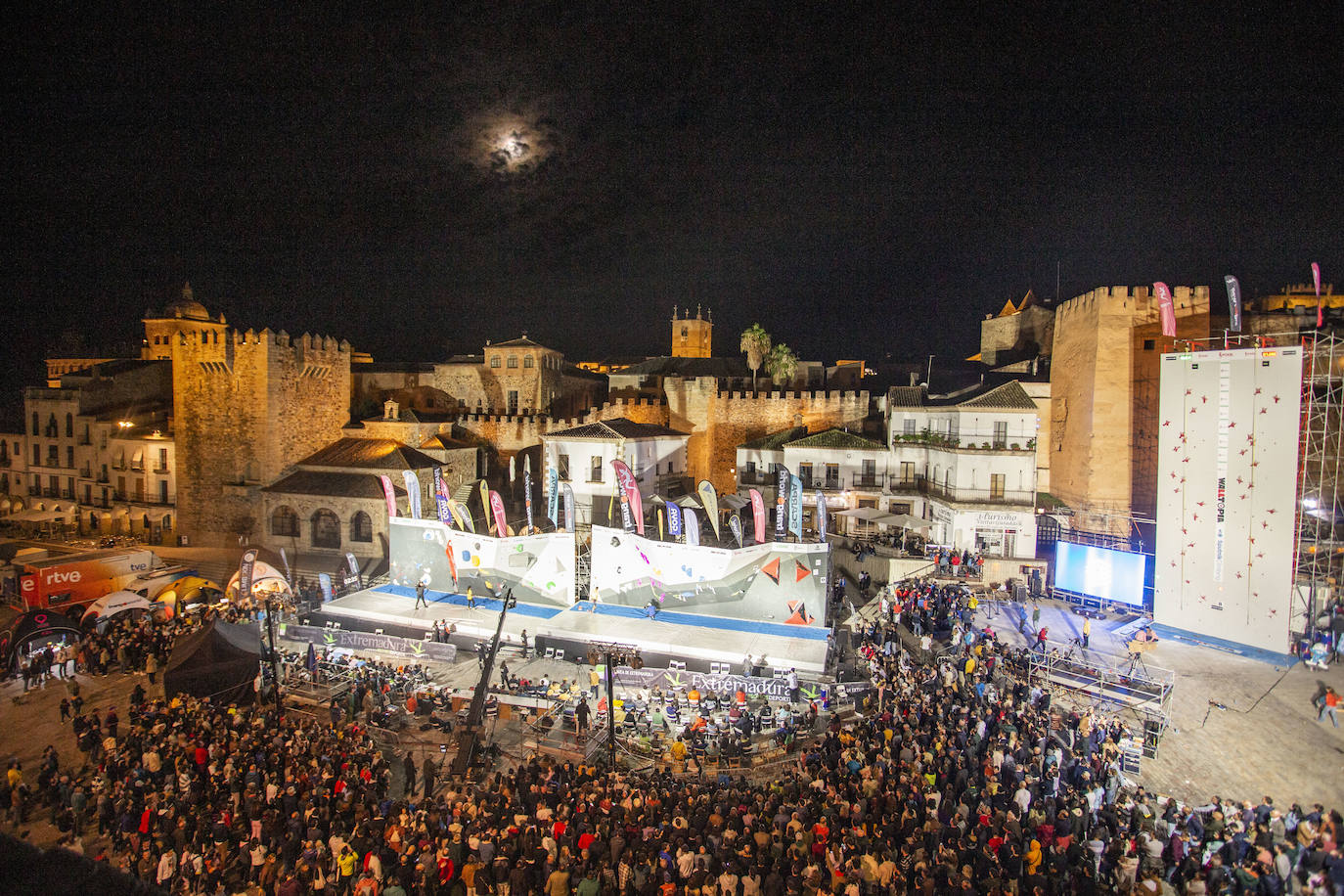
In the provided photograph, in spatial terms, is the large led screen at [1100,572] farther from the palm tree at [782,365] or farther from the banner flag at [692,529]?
the palm tree at [782,365]

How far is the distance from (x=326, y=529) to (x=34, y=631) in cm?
1245

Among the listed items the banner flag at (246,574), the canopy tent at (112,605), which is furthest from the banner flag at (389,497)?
the canopy tent at (112,605)

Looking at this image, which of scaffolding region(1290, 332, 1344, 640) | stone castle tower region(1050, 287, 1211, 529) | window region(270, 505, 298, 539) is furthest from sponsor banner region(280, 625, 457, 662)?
stone castle tower region(1050, 287, 1211, 529)

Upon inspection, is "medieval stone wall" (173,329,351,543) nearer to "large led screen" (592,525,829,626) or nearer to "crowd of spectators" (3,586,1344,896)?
"large led screen" (592,525,829,626)

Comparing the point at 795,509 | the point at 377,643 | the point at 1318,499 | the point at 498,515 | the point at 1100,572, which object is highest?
the point at 1318,499

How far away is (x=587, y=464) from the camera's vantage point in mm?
30547

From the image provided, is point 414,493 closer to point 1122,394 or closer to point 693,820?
point 693,820

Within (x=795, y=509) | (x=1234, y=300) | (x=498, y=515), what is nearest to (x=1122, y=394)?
(x=1234, y=300)

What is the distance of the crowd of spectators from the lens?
29.4 ft

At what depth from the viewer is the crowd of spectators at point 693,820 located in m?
8.96

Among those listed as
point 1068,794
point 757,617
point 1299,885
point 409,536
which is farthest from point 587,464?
point 1299,885

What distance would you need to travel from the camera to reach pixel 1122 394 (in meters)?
26.5

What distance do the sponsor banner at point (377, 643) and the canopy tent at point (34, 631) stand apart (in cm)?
595

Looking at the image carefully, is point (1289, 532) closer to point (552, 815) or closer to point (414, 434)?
point (552, 815)
